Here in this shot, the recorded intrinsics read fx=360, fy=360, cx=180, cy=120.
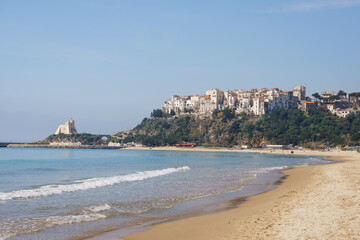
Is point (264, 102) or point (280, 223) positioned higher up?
point (264, 102)

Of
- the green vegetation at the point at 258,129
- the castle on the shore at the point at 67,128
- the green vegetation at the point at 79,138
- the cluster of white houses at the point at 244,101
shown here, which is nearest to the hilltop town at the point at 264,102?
the cluster of white houses at the point at 244,101

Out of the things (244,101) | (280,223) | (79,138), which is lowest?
(280,223)

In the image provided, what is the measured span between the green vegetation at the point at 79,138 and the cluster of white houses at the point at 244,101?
44064 millimetres

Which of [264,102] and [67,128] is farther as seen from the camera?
[67,128]

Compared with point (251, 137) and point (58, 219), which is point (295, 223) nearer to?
point (58, 219)

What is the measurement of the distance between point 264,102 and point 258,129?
1591cm

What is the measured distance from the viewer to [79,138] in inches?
6806

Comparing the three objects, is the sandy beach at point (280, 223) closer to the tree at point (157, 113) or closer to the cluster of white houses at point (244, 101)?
the cluster of white houses at point (244, 101)

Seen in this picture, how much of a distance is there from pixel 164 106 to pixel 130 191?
138892 millimetres

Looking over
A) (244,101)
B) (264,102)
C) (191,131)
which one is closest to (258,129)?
(264,102)

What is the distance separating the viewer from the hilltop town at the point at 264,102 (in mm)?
121875

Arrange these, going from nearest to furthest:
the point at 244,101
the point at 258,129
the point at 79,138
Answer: the point at 258,129, the point at 244,101, the point at 79,138

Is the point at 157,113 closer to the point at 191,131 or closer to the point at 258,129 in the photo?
the point at 191,131

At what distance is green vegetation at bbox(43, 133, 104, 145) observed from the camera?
168875 mm
